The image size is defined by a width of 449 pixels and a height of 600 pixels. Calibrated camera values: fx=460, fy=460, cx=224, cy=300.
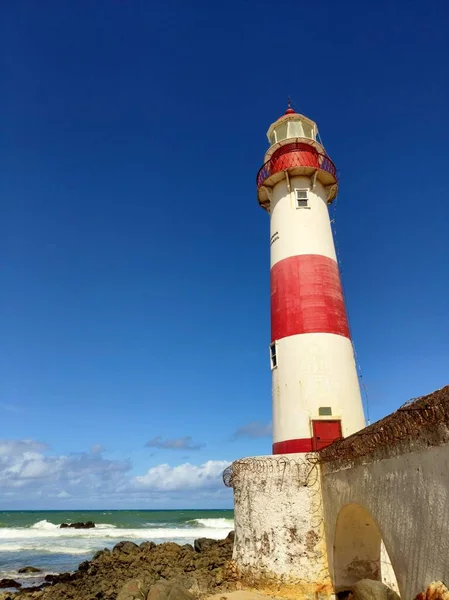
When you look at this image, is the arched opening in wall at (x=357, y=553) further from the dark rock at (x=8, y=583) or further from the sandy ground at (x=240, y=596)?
the dark rock at (x=8, y=583)

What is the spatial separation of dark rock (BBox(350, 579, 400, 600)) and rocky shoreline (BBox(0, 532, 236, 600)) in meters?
4.11

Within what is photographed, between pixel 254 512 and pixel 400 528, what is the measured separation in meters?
4.86

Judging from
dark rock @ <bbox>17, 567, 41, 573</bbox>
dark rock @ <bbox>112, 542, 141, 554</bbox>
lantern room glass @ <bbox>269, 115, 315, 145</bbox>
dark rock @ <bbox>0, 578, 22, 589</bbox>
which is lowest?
dark rock @ <bbox>0, 578, 22, 589</bbox>

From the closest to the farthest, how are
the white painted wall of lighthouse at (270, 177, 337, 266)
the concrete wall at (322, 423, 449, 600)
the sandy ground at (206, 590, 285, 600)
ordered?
the concrete wall at (322, 423, 449, 600) → the sandy ground at (206, 590, 285, 600) → the white painted wall of lighthouse at (270, 177, 337, 266)

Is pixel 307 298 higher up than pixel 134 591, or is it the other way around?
pixel 307 298

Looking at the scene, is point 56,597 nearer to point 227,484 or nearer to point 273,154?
point 227,484

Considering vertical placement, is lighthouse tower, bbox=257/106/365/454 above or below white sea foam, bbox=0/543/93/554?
above

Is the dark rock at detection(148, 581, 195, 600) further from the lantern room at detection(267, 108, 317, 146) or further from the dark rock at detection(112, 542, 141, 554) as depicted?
the lantern room at detection(267, 108, 317, 146)

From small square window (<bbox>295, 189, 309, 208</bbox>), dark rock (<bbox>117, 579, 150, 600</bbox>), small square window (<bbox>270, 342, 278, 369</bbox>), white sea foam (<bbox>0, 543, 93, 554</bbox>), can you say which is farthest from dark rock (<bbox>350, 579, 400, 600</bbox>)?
white sea foam (<bbox>0, 543, 93, 554</bbox>)

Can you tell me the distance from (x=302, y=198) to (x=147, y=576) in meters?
12.3

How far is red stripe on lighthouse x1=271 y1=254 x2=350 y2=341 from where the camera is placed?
40.0 feet

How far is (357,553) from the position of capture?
32.9 ft

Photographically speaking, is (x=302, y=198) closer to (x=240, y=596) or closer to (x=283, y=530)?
(x=283, y=530)

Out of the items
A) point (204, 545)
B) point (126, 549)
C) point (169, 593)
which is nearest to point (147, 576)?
point (169, 593)
